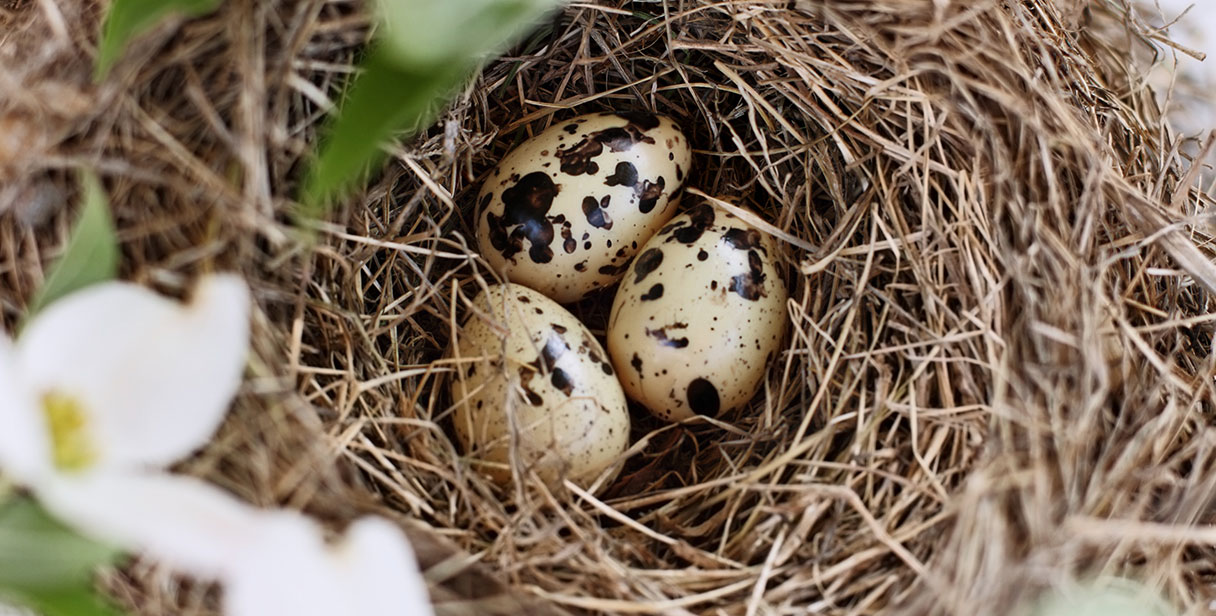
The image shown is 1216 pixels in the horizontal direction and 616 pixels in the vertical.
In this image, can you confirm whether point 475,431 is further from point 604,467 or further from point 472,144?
point 472,144

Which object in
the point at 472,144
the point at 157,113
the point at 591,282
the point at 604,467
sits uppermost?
the point at 157,113

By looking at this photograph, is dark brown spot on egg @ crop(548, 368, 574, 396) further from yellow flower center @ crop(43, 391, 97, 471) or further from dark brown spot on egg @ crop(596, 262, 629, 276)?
yellow flower center @ crop(43, 391, 97, 471)

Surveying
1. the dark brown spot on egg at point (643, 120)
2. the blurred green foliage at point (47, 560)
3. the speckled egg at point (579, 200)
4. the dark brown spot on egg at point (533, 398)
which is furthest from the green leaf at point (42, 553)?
the dark brown spot on egg at point (643, 120)

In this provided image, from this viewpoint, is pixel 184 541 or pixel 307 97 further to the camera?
pixel 307 97

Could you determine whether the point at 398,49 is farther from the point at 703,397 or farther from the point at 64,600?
the point at 703,397

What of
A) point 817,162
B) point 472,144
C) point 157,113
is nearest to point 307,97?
point 157,113

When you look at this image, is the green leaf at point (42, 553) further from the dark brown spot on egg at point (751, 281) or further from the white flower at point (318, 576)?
the dark brown spot on egg at point (751, 281)

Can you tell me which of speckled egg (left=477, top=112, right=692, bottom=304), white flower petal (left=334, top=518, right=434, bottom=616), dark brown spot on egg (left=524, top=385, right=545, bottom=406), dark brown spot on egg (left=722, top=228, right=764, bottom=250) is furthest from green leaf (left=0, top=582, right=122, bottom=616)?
dark brown spot on egg (left=722, top=228, right=764, bottom=250)
